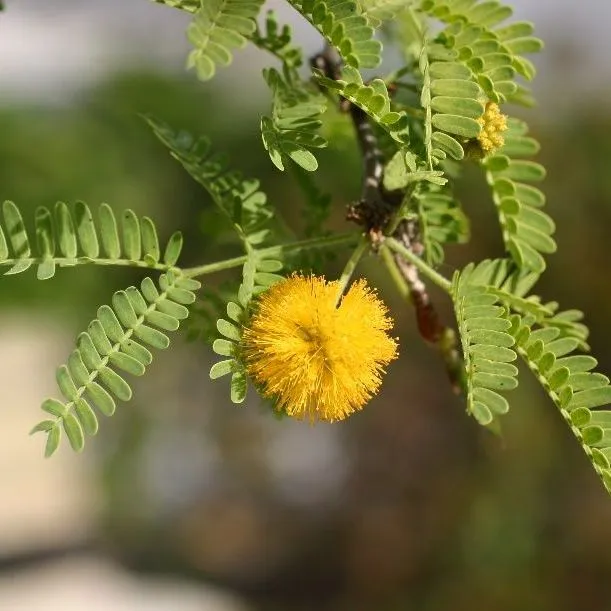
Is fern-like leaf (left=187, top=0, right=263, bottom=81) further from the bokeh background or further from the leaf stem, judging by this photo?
the bokeh background

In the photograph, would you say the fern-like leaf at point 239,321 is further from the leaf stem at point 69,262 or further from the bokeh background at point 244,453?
the bokeh background at point 244,453

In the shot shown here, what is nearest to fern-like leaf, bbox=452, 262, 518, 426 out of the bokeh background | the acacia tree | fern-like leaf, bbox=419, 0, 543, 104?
the acacia tree

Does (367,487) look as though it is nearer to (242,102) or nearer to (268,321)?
(242,102)

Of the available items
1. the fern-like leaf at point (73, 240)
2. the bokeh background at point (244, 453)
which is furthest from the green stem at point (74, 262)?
the bokeh background at point (244, 453)

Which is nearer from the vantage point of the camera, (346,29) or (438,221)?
(346,29)

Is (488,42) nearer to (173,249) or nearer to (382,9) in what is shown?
(382,9)

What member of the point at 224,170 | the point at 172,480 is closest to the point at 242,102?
the point at 172,480

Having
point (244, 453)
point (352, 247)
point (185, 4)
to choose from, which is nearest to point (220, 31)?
point (185, 4)
